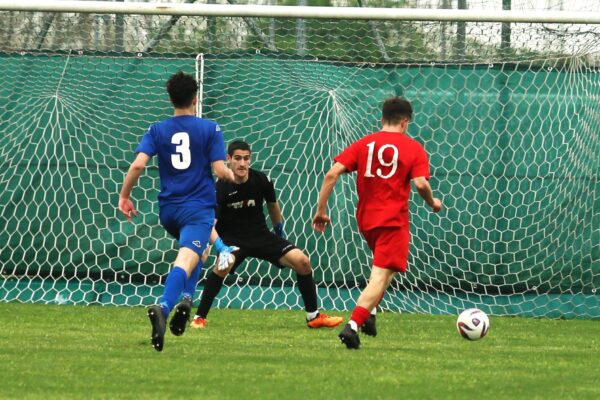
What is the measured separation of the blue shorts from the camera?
782cm

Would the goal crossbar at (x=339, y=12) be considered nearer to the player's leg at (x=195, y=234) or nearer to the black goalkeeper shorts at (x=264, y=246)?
the black goalkeeper shorts at (x=264, y=246)

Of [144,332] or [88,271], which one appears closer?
[144,332]

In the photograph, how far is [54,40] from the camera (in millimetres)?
12484

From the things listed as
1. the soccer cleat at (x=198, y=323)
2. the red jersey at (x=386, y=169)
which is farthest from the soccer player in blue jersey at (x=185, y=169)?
the soccer cleat at (x=198, y=323)

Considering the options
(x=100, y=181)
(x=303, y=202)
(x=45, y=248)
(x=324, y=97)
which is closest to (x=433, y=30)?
(x=324, y=97)

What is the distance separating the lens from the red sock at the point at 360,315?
26.3 feet

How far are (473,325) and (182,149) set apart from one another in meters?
2.33

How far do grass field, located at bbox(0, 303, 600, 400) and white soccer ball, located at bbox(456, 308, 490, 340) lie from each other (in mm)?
76

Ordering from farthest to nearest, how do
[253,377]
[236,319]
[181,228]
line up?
[236,319] < [181,228] < [253,377]

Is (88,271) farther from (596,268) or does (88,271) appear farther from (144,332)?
(596,268)


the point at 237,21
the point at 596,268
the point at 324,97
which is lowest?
the point at 596,268

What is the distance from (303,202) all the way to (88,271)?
219 centimetres

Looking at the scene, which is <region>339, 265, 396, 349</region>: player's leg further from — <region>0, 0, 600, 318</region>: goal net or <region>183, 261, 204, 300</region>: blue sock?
<region>0, 0, 600, 318</region>: goal net

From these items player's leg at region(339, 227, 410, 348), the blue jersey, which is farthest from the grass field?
the blue jersey
